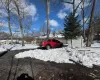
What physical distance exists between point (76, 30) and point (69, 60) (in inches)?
508

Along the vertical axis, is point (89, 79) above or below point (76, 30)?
below

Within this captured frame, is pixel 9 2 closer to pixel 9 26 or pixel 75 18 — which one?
pixel 9 26

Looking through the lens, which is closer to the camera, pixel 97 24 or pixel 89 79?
pixel 89 79

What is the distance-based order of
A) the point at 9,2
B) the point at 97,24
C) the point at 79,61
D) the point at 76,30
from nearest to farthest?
the point at 79,61, the point at 76,30, the point at 9,2, the point at 97,24

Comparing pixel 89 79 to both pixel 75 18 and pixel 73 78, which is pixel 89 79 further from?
pixel 75 18

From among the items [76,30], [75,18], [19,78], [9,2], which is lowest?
[19,78]

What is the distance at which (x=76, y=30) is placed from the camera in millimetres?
24109

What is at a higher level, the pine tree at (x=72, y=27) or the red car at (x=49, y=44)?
the pine tree at (x=72, y=27)

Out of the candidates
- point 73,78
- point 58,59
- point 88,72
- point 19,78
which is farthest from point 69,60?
point 19,78

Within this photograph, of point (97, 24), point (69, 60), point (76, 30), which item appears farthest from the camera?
point (97, 24)

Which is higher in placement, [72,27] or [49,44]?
[72,27]

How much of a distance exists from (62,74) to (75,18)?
57.3 feet

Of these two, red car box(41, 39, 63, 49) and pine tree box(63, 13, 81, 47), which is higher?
pine tree box(63, 13, 81, 47)

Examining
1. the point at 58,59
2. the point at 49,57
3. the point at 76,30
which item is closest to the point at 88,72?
the point at 58,59
